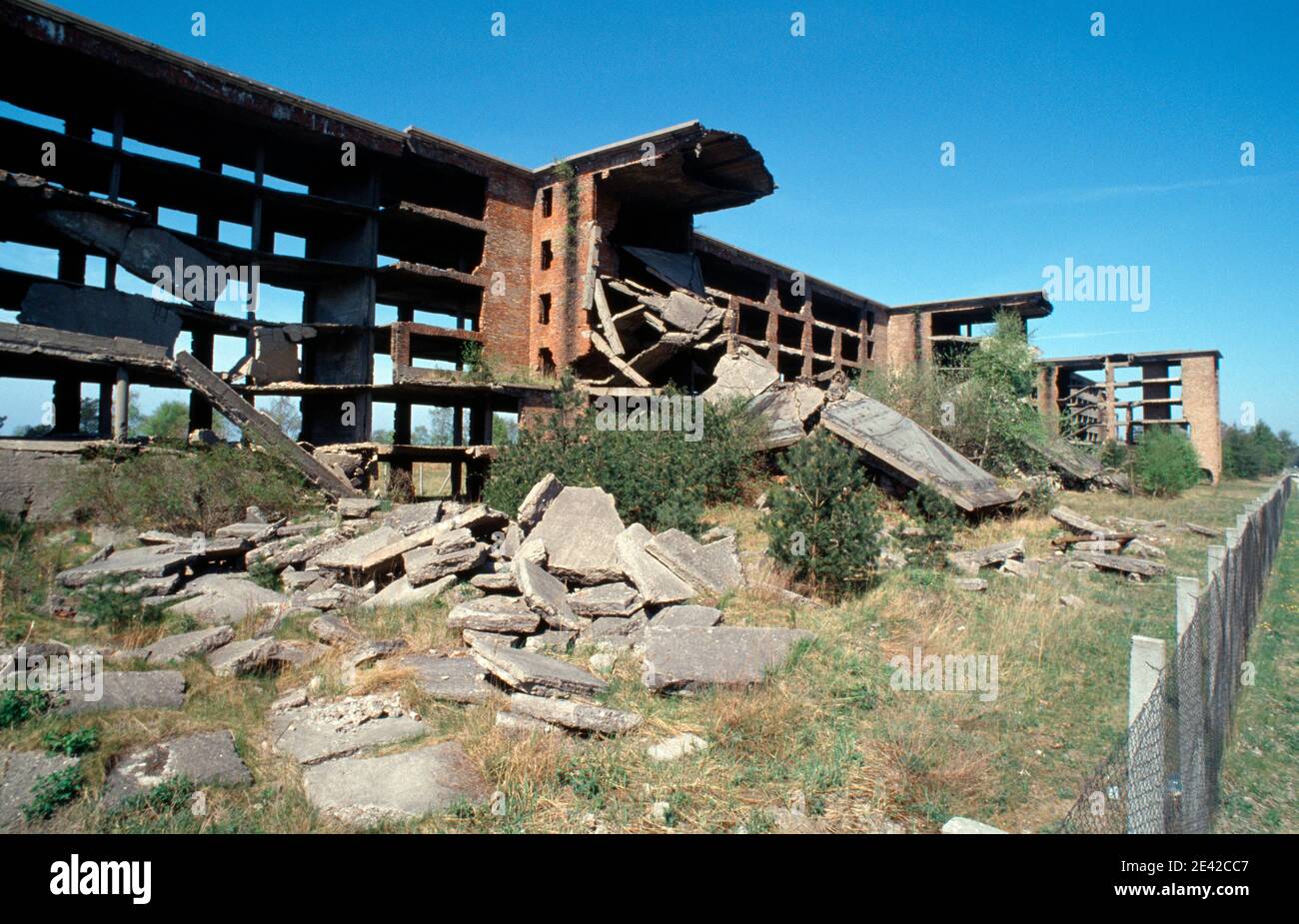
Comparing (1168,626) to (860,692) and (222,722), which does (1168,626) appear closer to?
(860,692)

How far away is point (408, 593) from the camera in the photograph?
8.13 m

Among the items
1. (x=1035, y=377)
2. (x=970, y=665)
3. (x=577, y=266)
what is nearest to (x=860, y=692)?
(x=970, y=665)

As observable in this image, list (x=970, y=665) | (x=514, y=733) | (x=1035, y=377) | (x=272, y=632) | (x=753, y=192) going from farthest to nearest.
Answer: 1. (x=1035, y=377)
2. (x=753, y=192)
3. (x=272, y=632)
4. (x=970, y=665)
5. (x=514, y=733)

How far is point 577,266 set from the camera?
59.9ft

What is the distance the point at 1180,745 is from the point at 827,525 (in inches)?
212

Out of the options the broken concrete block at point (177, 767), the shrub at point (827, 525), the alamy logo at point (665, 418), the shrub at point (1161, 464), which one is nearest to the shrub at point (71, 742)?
the broken concrete block at point (177, 767)

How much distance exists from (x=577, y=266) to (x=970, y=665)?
14825mm

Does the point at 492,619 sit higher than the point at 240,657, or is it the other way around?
the point at 492,619

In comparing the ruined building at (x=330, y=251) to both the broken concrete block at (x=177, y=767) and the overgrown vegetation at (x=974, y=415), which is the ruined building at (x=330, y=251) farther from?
the broken concrete block at (x=177, y=767)

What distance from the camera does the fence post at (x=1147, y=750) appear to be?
9.02 ft

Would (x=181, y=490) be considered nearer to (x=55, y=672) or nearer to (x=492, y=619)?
(x=55, y=672)

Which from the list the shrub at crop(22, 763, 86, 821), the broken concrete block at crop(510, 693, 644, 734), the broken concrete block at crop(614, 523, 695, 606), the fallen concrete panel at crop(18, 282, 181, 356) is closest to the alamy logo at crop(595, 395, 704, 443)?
the broken concrete block at crop(614, 523, 695, 606)

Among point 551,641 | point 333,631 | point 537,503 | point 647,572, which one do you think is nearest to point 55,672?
point 333,631
